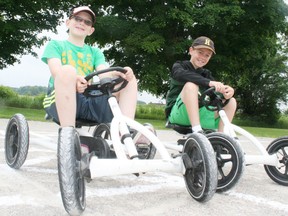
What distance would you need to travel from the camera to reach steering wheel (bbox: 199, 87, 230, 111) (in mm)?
3340

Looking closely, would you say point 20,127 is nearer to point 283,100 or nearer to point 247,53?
point 247,53

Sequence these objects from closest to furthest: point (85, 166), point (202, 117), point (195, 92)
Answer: point (85, 166)
point (195, 92)
point (202, 117)

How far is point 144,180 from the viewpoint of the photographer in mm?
2996

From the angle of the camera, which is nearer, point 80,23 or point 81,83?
point 81,83

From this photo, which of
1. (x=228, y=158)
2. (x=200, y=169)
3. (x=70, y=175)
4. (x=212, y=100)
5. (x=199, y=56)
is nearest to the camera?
(x=70, y=175)

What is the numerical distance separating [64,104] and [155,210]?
888 millimetres

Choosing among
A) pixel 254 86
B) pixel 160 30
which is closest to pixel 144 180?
pixel 160 30

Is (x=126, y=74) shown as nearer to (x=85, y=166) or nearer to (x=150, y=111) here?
(x=85, y=166)

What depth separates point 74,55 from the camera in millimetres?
3215

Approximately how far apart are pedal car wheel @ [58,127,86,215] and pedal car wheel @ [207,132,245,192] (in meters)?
1.02

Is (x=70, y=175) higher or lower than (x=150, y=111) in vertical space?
higher

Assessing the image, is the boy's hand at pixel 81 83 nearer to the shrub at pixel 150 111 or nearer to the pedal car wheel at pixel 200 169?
the pedal car wheel at pixel 200 169

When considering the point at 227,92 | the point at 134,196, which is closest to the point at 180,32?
the point at 227,92

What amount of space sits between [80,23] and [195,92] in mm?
1087
